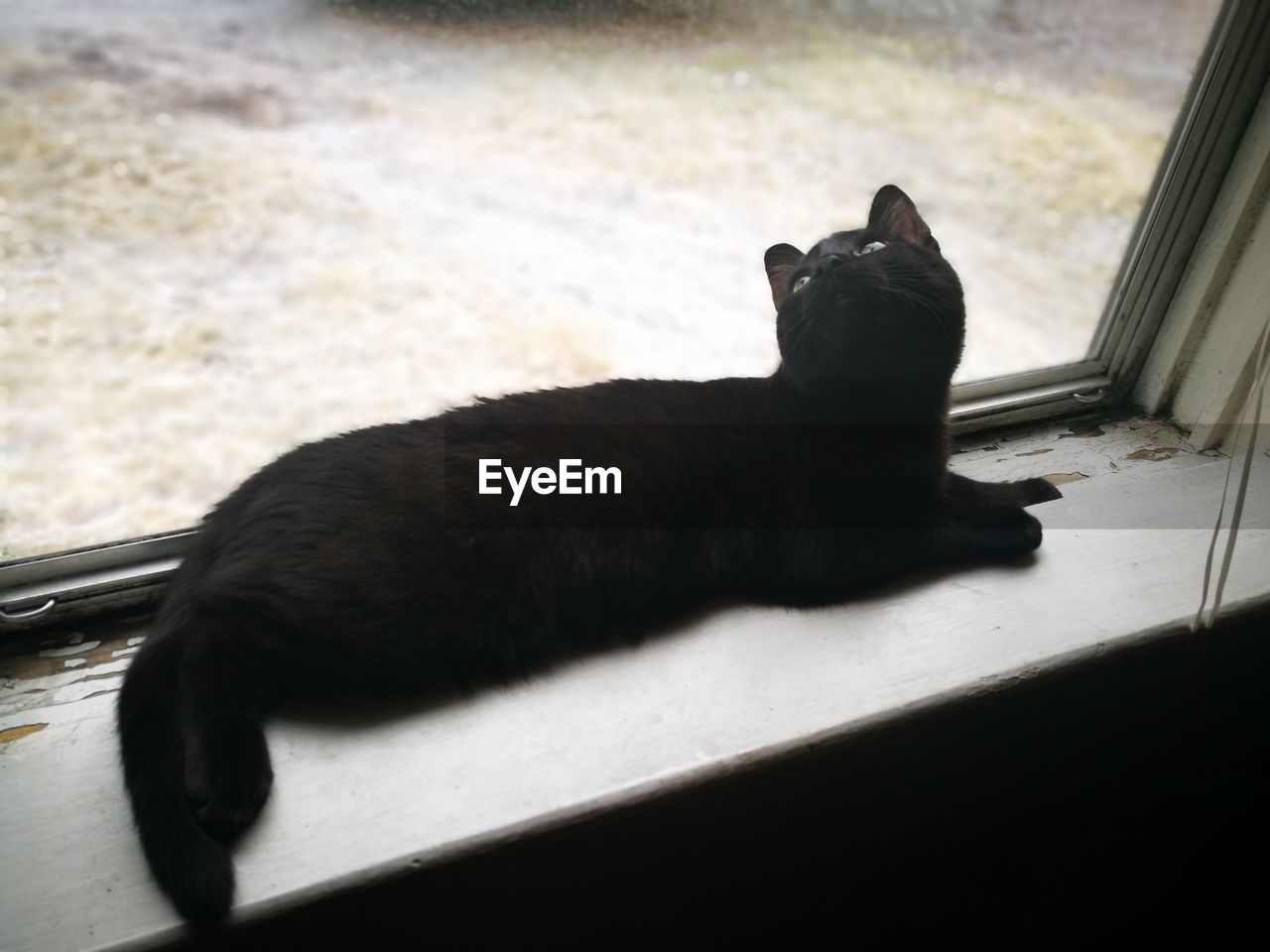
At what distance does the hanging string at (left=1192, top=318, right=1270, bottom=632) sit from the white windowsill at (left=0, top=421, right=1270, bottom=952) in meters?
0.02

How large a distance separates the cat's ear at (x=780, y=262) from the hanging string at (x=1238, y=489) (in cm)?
53

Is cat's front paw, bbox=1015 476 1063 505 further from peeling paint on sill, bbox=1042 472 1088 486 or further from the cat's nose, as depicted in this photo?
the cat's nose

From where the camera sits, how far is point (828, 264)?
1.05 meters

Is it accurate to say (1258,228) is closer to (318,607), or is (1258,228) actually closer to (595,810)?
(595,810)

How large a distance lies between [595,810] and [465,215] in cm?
74

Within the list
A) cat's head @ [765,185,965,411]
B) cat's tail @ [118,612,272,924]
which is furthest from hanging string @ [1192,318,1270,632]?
cat's tail @ [118,612,272,924]

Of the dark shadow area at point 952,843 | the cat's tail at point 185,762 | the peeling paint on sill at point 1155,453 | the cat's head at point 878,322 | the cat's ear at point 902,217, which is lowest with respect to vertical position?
the dark shadow area at point 952,843

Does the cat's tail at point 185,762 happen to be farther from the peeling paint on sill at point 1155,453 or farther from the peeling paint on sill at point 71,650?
the peeling paint on sill at point 1155,453

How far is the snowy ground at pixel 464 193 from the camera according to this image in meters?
0.98

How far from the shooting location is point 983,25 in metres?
1.19

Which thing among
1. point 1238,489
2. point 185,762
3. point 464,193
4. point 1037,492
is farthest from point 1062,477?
point 185,762

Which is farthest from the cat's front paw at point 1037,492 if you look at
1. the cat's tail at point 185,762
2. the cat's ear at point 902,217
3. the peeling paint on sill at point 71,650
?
the peeling paint on sill at point 71,650

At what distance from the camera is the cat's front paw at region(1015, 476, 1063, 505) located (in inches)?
44.3

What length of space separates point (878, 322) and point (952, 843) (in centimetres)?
62
